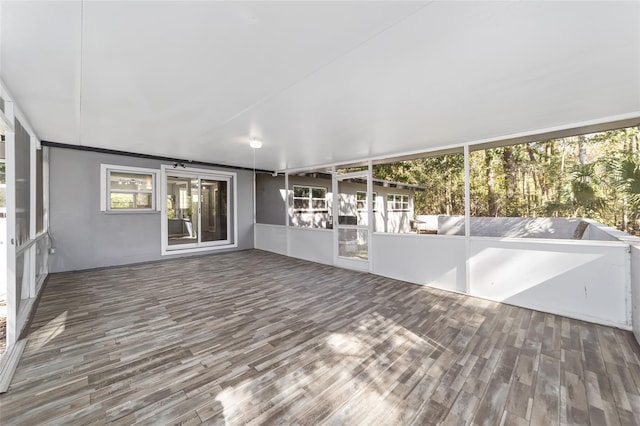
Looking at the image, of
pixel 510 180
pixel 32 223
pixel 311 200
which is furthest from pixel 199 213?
pixel 510 180

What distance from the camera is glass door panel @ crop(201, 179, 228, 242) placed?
7.32 meters

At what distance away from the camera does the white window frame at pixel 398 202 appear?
8.19m

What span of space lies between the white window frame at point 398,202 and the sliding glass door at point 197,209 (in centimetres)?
497

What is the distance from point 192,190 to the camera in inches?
278

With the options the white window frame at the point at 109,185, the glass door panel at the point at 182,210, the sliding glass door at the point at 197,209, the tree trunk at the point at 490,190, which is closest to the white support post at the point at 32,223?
the white window frame at the point at 109,185

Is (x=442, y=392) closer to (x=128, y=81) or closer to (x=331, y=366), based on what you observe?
(x=331, y=366)

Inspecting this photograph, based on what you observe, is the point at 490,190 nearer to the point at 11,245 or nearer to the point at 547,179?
the point at 547,179

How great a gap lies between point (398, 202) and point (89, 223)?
7997mm

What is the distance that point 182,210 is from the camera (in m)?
7.19

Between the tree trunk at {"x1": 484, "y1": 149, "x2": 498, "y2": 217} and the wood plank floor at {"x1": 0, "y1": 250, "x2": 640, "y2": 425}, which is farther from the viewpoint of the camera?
the tree trunk at {"x1": 484, "y1": 149, "x2": 498, "y2": 217}

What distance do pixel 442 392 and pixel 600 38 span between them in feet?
8.44

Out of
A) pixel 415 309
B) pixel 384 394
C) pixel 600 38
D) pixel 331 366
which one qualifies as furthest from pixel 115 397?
pixel 600 38

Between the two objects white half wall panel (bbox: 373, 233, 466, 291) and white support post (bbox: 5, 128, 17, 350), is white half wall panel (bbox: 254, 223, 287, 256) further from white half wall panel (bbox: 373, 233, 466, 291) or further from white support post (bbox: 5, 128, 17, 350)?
white support post (bbox: 5, 128, 17, 350)

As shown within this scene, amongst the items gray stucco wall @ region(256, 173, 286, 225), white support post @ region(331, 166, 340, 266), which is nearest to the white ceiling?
white support post @ region(331, 166, 340, 266)
